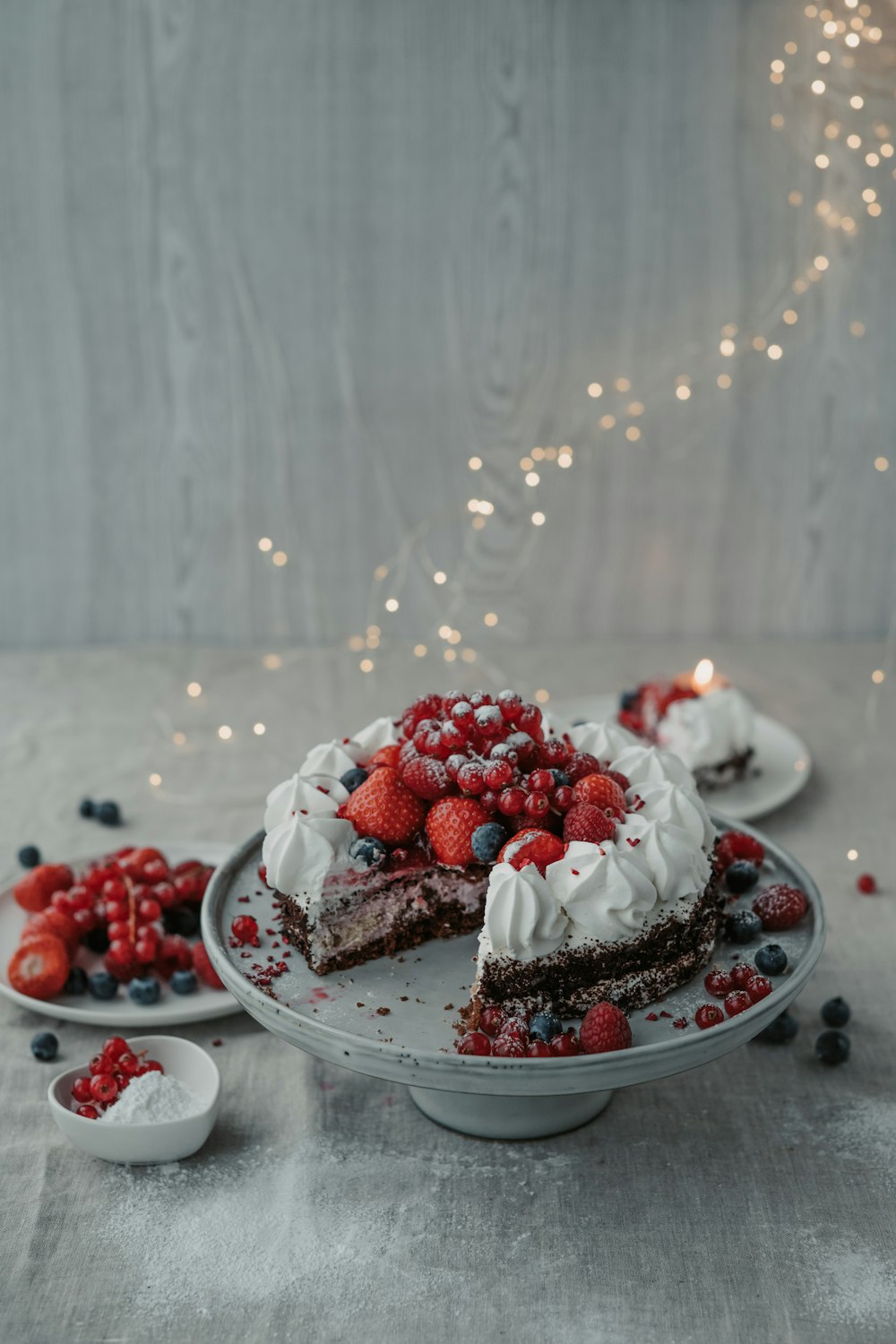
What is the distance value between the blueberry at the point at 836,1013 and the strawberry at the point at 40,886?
3.89 feet

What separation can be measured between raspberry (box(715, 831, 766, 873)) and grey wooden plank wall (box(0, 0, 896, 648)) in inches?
67.0

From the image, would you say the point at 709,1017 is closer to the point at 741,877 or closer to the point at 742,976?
the point at 742,976

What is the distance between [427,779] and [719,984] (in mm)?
443

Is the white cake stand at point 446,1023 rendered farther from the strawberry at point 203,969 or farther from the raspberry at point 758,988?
the strawberry at point 203,969

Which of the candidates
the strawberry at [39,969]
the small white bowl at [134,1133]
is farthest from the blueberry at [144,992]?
the small white bowl at [134,1133]

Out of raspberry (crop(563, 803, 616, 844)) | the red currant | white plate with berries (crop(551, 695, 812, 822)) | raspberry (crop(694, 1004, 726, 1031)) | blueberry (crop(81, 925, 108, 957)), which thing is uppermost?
the red currant

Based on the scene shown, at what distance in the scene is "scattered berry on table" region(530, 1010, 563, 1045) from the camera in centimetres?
151

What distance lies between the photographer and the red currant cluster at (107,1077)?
164 cm

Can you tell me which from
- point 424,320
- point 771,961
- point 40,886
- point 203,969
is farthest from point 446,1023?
point 424,320

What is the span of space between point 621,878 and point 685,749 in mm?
971

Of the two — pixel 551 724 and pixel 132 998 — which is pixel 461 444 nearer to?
pixel 551 724

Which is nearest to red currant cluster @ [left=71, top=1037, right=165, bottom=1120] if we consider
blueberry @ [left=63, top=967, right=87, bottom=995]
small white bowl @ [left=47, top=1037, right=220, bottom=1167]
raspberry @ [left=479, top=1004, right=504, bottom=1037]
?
small white bowl @ [left=47, top=1037, right=220, bottom=1167]

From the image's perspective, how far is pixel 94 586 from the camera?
11.5 feet

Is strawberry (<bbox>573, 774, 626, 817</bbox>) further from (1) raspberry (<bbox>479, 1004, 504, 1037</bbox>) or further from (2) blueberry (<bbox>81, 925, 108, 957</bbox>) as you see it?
(2) blueberry (<bbox>81, 925, 108, 957</bbox>)
